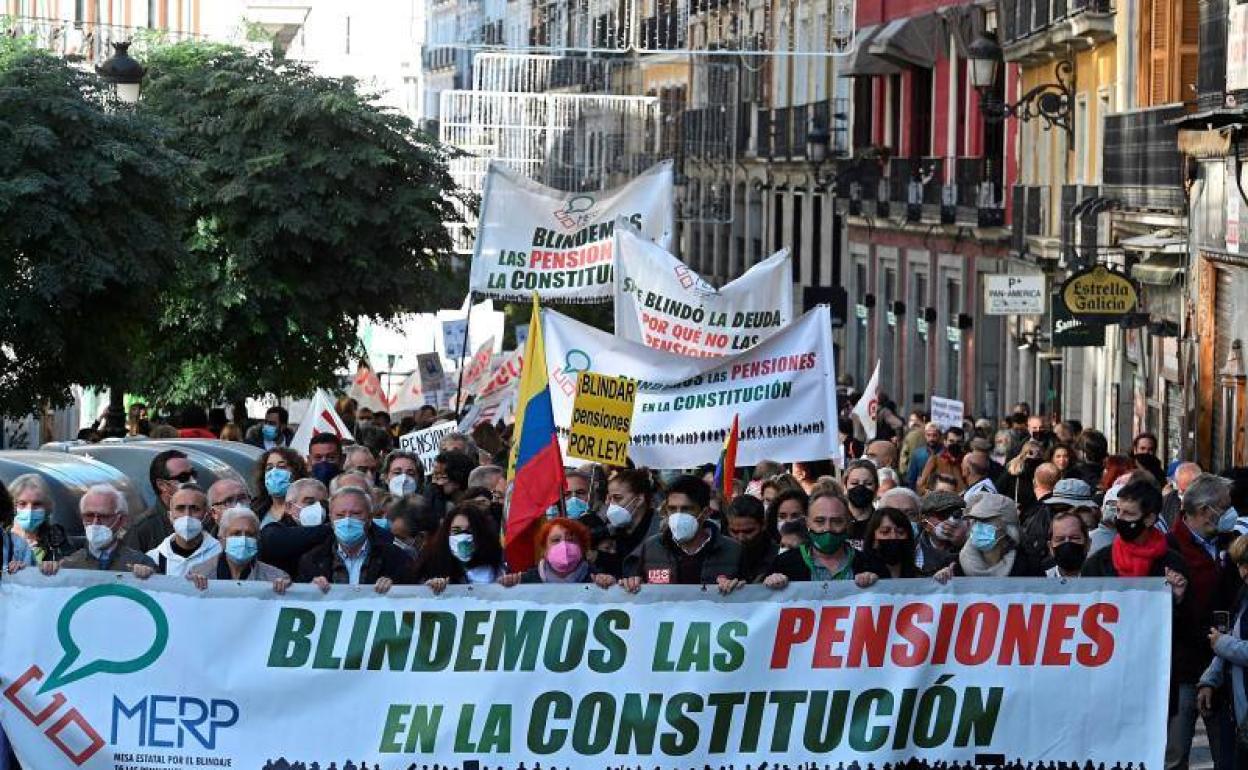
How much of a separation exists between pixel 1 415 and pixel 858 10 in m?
31.4

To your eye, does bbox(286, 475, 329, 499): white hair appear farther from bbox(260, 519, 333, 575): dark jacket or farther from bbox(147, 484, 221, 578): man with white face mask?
bbox(147, 484, 221, 578): man with white face mask

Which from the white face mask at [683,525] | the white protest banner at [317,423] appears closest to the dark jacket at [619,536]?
the white face mask at [683,525]

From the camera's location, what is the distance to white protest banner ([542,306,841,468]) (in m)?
16.7

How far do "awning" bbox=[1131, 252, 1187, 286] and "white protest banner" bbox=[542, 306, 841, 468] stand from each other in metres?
14.0

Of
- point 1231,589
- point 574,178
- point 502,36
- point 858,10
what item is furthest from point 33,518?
point 502,36

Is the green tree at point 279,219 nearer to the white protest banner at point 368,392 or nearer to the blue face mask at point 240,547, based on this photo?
the white protest banner at point 368,392

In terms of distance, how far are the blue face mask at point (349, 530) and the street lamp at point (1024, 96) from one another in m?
21.7

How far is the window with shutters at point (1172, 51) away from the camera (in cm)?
3167

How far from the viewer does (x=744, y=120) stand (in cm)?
6494

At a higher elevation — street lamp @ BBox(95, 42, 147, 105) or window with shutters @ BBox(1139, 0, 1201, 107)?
window with shutters @ BBox(1139, 0, 1201, 107)

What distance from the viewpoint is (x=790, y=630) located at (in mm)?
10516

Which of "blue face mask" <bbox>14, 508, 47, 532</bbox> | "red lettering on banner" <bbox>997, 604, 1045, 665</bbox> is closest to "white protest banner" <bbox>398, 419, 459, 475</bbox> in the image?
"blue face mask" <bbox>14, 508, 47, 532</bbox>

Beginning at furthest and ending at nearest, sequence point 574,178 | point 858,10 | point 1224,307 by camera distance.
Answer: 1. point 574,178
2. point 858,10
3. point 1224,307

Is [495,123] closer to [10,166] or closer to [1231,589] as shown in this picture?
[10,166]
